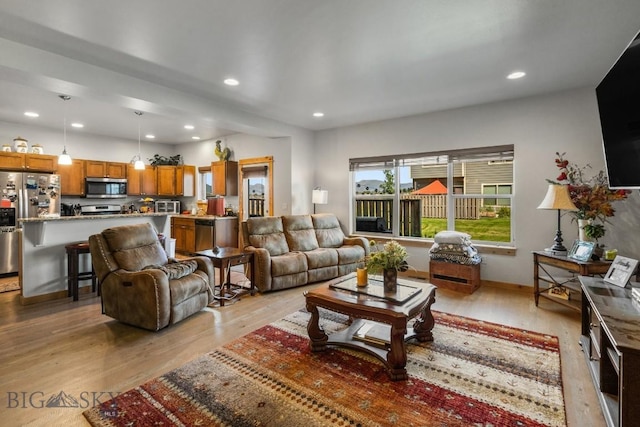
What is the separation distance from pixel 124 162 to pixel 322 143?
183 inches

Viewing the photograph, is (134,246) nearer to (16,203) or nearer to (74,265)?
(74,265)

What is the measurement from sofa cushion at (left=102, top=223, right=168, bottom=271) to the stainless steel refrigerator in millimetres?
2737

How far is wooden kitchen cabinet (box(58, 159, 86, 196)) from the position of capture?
6102 millimetres

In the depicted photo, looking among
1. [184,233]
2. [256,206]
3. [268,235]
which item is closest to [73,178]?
[184,233]

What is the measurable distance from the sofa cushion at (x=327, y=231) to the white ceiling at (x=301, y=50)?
2.03m

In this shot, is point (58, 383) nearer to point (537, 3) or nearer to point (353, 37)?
point (353, 37)

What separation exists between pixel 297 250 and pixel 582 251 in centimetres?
353

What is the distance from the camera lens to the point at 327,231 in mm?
5512

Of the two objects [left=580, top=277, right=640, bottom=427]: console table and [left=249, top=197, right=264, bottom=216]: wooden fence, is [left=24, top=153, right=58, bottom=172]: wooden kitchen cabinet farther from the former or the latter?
[left=580, top=277, right=640, bottom=427]: console table

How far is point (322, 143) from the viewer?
20.3 ft

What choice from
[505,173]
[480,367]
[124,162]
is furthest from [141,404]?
[124,162]

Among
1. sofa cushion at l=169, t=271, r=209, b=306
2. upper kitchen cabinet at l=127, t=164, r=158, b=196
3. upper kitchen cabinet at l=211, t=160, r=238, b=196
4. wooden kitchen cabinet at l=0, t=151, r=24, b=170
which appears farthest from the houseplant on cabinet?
wooden kitchen cabinet at l=0, t=151, r=24, b=170

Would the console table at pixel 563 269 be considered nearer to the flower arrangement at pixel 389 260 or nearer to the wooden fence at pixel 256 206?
the flower arrangement at pixel 389 260

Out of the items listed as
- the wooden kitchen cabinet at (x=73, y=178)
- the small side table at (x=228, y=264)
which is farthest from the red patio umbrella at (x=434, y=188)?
the wooden kitchen cabinet at (x=73, y=178)
